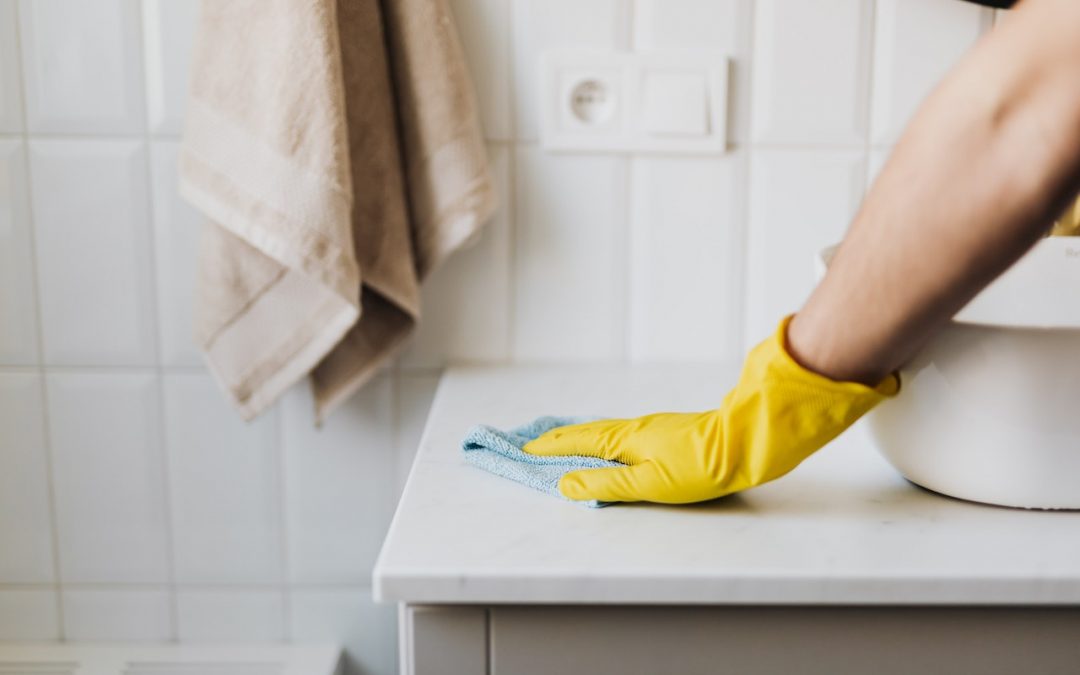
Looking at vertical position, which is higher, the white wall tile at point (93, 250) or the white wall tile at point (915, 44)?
the white wall tile at point (915, 44)

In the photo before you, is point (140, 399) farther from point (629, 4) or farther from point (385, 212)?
point (629, 4)

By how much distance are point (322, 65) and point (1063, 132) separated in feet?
1.93

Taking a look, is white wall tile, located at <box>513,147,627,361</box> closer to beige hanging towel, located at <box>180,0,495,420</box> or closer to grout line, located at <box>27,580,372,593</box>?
beige hanging towel, located at <box>180,0,495,420</box>

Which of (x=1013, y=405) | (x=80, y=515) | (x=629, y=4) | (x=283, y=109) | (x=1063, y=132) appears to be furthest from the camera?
(x=80, y=515)

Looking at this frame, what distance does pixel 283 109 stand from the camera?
2.79ft

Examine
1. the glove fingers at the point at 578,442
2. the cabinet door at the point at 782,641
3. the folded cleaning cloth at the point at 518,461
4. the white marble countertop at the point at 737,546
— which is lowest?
the cabinet door at the point at 782,641

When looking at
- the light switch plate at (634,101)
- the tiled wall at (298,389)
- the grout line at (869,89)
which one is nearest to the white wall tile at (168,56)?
the tiled wall at (298,389)

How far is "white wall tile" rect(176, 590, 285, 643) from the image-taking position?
3.65ft

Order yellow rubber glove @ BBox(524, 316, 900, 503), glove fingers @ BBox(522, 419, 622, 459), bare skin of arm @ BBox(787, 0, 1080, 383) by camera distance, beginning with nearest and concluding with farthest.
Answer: bare skin of arm @ BBox(787, 0, 1080, 383)
yellow rubber glove @ BBox(524, 316, 900, 503)
glove fingers @ BBox(522, 419, 622, 459)

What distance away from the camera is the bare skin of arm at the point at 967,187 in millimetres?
473

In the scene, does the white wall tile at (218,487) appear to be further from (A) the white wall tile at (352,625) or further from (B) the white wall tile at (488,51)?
(B) the white wall tile at (488,51)

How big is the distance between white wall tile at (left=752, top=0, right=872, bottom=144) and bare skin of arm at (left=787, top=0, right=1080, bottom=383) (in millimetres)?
484

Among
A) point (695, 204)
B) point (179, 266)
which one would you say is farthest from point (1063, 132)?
point (179, 266)

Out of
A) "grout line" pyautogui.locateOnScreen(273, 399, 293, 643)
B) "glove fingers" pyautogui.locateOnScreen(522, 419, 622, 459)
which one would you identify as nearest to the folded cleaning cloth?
"glove fingers" pyautogui.locateOnScreen(522, 419, 622, 459)
